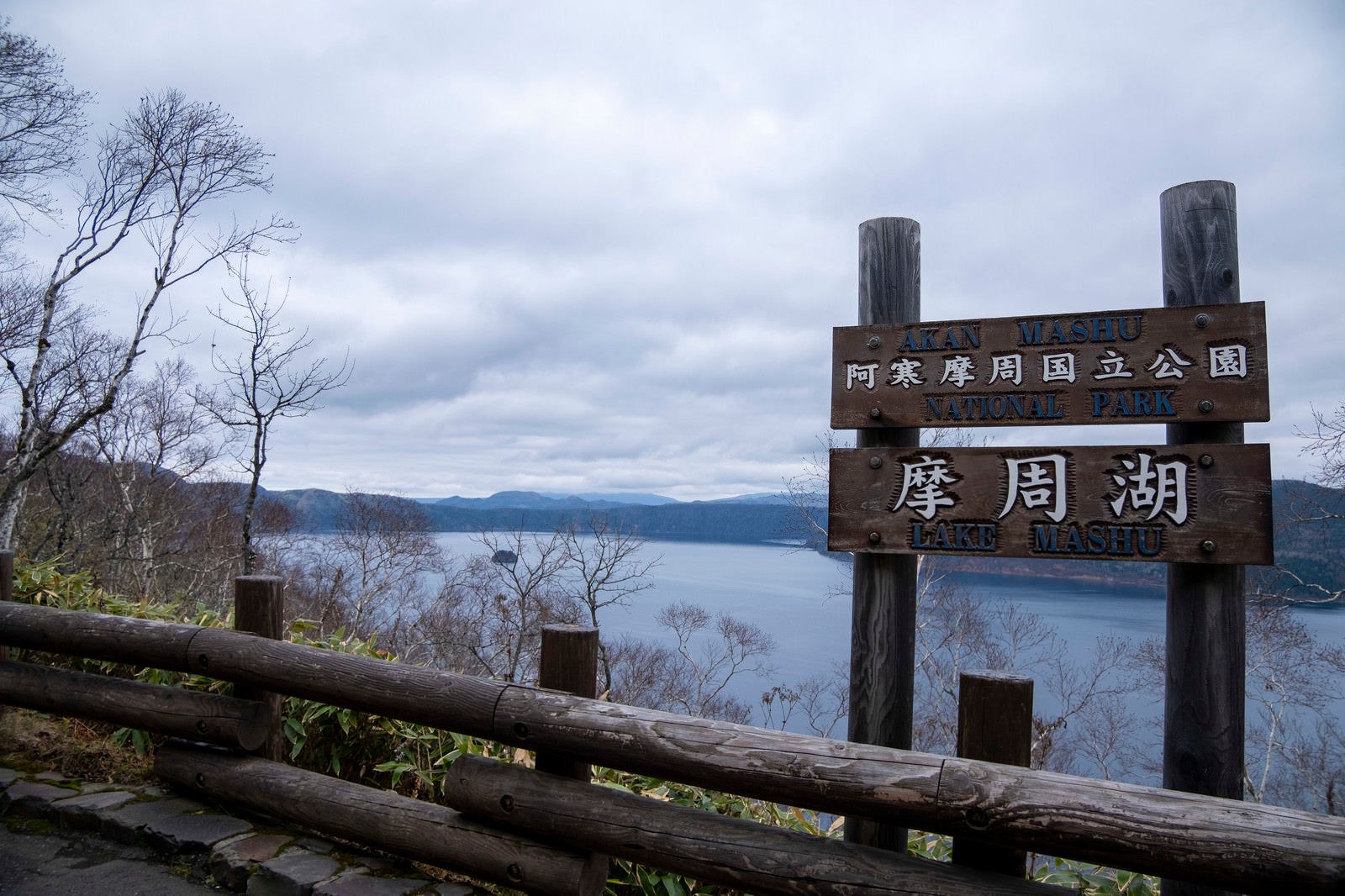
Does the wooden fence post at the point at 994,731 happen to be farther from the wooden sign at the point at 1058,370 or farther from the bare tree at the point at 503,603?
the bare tree at the point at 503,603

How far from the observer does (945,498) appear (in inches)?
108

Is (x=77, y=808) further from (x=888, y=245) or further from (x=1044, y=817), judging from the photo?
(x=888, y=245)

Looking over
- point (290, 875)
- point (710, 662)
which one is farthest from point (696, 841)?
point (710, 662)

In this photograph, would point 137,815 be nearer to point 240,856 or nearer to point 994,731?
point 240,856

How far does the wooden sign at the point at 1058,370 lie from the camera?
2.52 meters

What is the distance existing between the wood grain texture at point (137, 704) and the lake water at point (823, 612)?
77.7 ft

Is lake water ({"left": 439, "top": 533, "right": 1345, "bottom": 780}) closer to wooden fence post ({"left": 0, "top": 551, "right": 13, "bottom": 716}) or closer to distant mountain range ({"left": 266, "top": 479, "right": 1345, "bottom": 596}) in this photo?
distant mountain range ({"left": 266, "top": 479, "right": 1345, "bottom": 596})

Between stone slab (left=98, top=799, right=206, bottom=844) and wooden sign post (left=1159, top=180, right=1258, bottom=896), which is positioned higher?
wooden sign post (left=1159, top=180, right=1258, bottom=896)

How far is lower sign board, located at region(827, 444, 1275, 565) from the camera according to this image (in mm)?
2426

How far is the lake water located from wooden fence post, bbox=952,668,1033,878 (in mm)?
24100

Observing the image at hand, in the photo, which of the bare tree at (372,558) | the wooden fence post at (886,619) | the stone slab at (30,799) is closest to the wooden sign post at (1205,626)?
the wooden fence post at (886,619)

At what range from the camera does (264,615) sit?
123 inches

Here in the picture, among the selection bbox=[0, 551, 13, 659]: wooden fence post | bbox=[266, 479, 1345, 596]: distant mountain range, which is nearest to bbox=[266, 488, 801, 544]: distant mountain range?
bbox=[266, 479, 1345, 596]: distant mountain range

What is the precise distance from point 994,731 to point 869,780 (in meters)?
0.35
